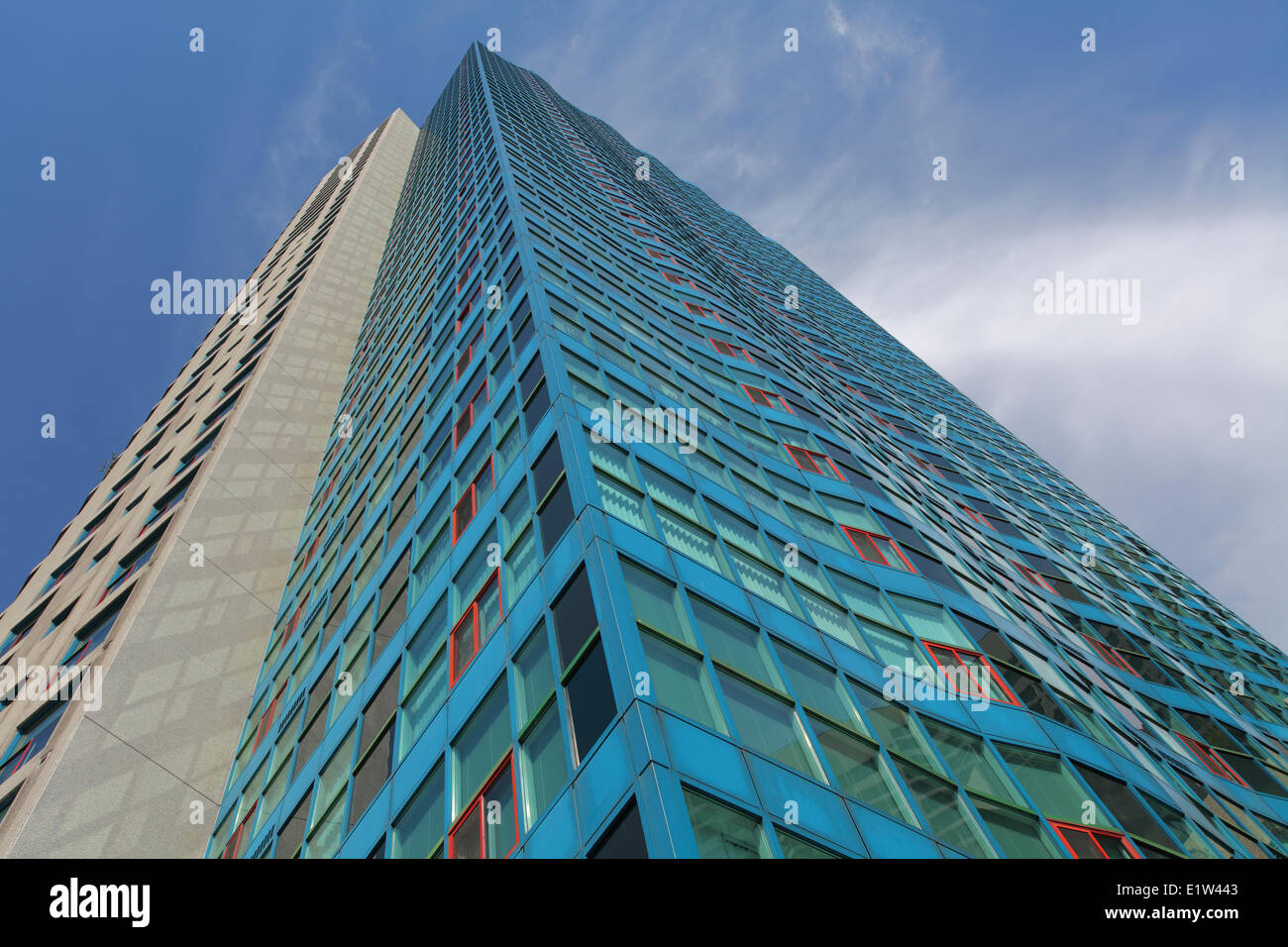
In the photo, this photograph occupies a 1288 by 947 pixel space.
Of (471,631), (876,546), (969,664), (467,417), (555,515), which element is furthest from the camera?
(467,417)

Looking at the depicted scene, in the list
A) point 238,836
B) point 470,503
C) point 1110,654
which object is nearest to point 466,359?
point 470,503

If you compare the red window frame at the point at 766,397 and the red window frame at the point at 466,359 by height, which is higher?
the red window frame at the point at 466,359

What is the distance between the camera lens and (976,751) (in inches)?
495

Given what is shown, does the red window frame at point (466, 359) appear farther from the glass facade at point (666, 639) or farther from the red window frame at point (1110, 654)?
the red window frame at point (1110, 654)

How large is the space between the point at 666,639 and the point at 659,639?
0.49 ft

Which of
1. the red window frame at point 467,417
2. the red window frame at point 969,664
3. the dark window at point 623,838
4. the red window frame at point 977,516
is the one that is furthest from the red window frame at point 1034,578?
the dark window at point 623,838

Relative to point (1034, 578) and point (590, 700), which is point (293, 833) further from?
point (1034, 578)

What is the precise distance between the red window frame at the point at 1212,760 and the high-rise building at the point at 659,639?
12 centimetres

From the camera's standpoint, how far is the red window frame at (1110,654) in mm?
26031

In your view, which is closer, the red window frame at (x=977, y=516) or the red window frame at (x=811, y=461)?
the red window frame at (x=811, y=461)

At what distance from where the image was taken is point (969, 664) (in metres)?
15.2
